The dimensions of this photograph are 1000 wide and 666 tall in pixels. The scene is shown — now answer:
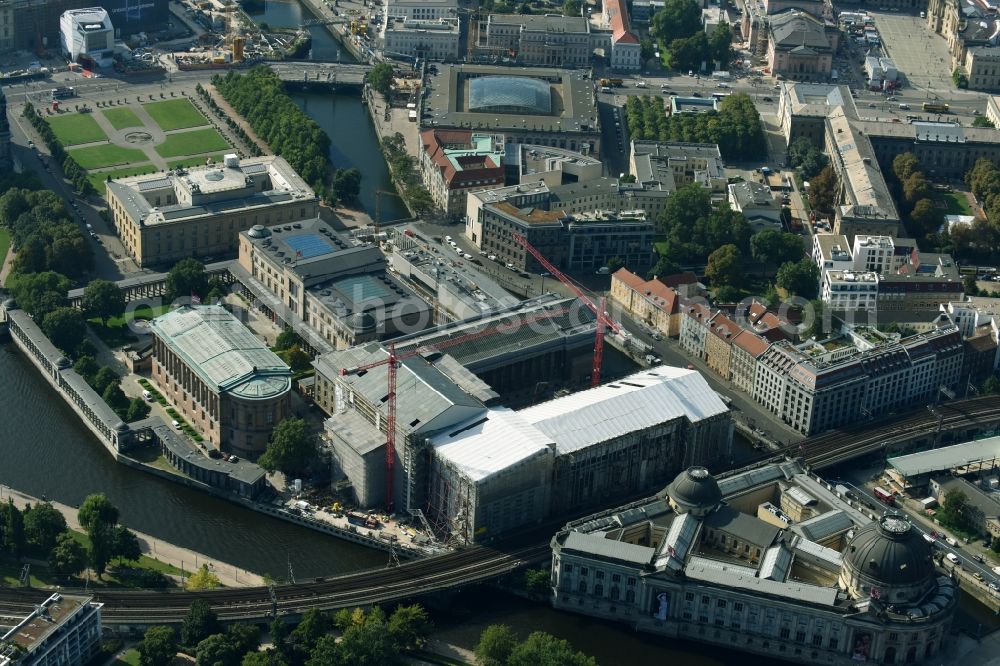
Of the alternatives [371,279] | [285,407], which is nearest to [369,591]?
[285,407]

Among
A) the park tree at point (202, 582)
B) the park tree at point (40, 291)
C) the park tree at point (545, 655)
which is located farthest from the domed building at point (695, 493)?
the park tree at point (40, 291)

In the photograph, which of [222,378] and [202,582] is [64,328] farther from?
[202,582]

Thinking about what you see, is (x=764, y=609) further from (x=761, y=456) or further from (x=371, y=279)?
(x=371, y=279)

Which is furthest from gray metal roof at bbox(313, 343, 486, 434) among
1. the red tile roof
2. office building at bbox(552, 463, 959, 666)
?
the red tile roof

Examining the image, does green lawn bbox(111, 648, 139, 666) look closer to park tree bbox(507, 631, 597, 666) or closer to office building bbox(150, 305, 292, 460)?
park tree bbox(507, 631, 597, 666)

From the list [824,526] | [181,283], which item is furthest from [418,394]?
[181,283]

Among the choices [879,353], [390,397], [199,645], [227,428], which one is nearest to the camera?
[199,645]

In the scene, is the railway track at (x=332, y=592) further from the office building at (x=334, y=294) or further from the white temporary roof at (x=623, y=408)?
the office building at (x=334, y=294)
